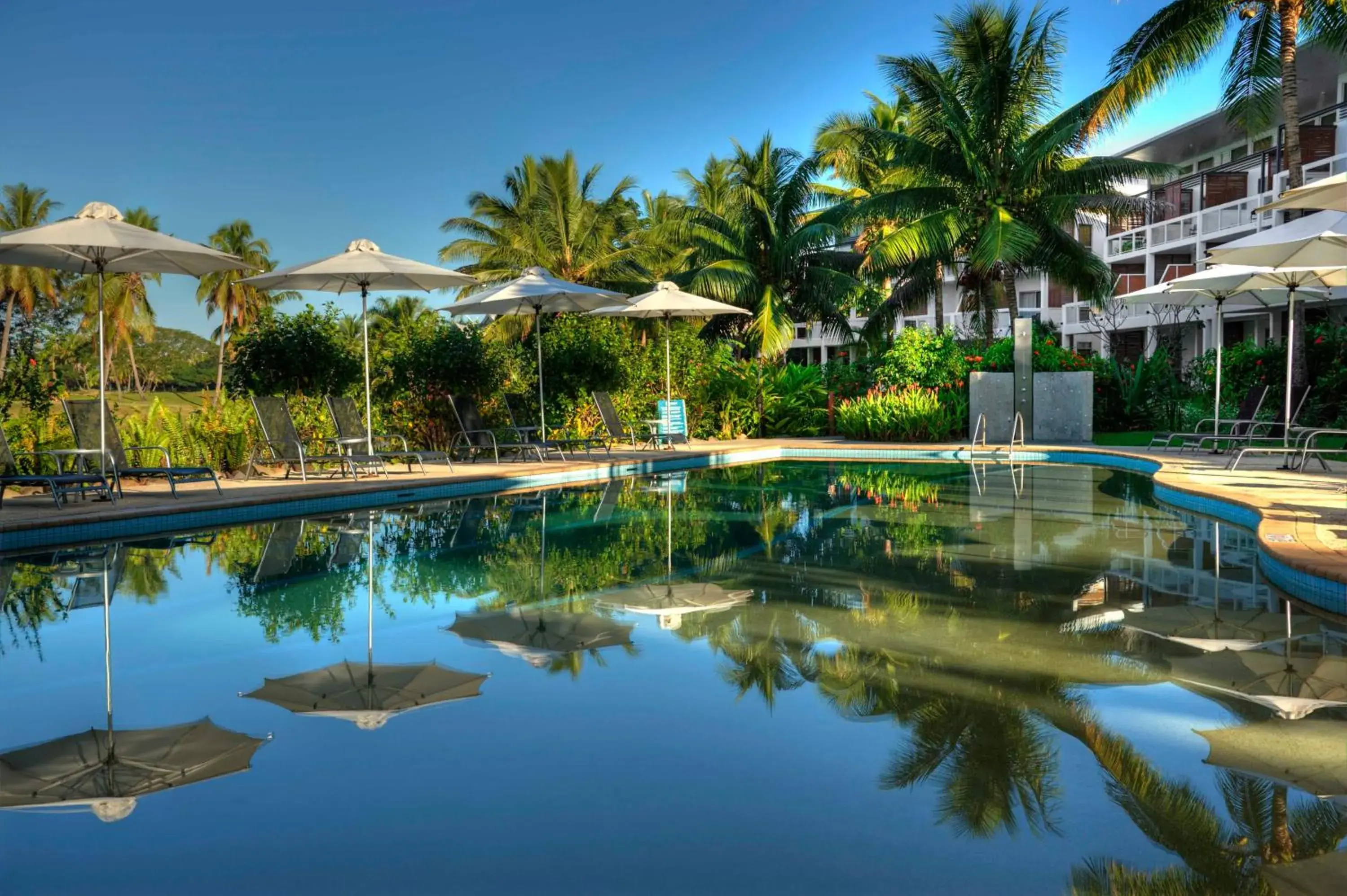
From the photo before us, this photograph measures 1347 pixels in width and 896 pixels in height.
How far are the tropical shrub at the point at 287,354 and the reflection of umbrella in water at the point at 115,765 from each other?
9867mm

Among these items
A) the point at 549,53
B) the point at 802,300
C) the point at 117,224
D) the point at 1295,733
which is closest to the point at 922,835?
the point at 1295,733

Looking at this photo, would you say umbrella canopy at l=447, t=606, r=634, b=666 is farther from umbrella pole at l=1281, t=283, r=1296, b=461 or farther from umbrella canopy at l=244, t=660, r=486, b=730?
umbrella pole at l=1281, t=283, r=1296, b=461

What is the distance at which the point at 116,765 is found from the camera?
344 cm

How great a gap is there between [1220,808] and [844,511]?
23.8 feet

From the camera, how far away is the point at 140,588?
6.60 metres

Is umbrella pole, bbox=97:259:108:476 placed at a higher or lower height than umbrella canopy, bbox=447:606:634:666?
higher

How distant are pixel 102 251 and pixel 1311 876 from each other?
1085cm

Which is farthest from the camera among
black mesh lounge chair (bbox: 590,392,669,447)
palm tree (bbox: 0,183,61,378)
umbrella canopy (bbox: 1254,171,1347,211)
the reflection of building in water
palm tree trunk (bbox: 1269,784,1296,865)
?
palm tree (bbox: 0,183,61,378)

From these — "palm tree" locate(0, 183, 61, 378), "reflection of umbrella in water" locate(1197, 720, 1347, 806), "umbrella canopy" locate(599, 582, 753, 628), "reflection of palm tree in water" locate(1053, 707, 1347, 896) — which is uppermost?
"palm tree" locate(0, 183, 61, 378)

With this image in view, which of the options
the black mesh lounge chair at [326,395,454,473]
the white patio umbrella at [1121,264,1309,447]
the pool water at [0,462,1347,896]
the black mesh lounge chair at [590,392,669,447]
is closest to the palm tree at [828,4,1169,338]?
the white patio umbrella at [1121,264,1309,447]

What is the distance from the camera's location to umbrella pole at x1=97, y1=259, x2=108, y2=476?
9.27 metres

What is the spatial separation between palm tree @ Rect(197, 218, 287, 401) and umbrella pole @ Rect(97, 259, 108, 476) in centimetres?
3678

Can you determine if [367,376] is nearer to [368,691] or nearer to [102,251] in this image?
[102,251]

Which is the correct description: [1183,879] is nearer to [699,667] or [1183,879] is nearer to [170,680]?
[699,667]
